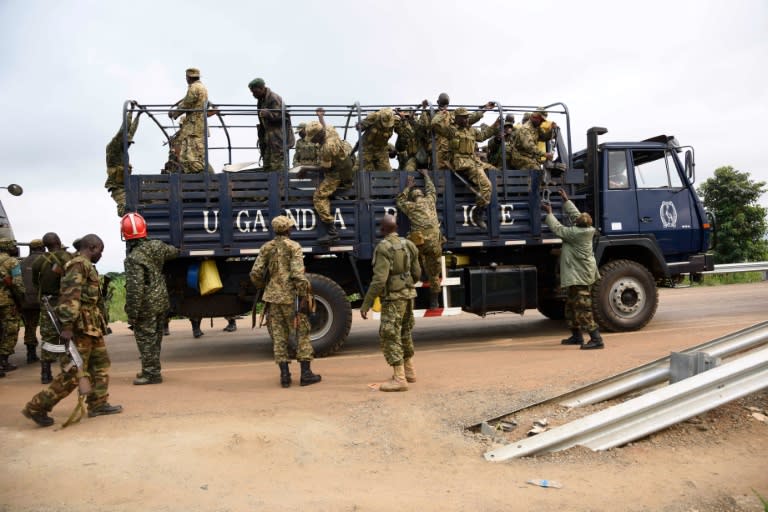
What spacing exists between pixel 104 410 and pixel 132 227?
1926 mm

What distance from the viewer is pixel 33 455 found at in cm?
417

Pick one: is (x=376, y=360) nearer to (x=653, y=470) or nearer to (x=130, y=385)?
(x=130, y=385)

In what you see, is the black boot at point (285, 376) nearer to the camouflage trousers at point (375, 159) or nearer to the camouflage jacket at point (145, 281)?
the camouflage jacket at point (145, 281)

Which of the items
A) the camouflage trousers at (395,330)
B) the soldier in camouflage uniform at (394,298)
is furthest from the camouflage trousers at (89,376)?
the camouflage trousers at (395,330)

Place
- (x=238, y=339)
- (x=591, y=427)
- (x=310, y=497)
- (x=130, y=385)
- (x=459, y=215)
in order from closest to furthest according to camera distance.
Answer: (x=310, y=497), (x=591, y=427), (x=130, y=385), (x=459, y=215), (x=238, y=339)

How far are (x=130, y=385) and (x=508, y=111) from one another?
561 centimetres

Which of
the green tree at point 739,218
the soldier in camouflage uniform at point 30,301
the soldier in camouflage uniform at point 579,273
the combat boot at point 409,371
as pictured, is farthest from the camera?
the green tree at point 739,218

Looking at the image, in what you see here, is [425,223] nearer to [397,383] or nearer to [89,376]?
[397,383]

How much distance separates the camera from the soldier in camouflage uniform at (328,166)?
23.5 ft

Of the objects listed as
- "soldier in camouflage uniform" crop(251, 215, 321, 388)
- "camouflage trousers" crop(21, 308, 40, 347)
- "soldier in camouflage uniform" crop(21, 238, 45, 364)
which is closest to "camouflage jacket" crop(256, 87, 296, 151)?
"soldier in camouflage uniform" crop(251, 215, 321, 388)

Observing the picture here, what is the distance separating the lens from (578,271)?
7414mm

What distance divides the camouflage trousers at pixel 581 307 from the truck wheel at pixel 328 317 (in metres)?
2.73

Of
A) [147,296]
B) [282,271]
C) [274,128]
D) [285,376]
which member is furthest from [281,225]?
[274,128]

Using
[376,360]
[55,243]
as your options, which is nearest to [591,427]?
[376,360]
